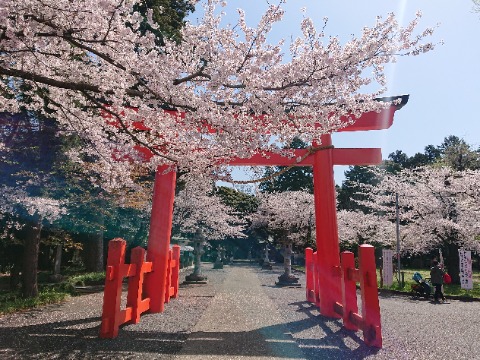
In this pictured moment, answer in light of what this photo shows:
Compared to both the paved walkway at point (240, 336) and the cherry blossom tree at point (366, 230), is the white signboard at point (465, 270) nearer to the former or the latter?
the cherry blossom tree at point (366, 230)

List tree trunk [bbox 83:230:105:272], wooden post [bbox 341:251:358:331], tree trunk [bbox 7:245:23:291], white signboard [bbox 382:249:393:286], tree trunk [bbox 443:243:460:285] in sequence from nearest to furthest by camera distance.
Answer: wooden post [bbox 341:251:358:331]
tree trunk [bbox 7:245:23:291]
white signboard [bbox 382:249:393:286]
tree trunk [bbox 443:243:460:285]
tree trunk [bbox 83:230:105:272]

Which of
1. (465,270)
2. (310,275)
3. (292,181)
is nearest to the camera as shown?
(310,275)

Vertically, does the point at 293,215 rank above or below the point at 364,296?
above

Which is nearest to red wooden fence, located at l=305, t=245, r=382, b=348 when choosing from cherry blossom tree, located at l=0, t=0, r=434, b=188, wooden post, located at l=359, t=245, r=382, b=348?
wooden post, located at l=359, t=245, r=382, b=348

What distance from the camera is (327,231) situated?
6934 millimetres

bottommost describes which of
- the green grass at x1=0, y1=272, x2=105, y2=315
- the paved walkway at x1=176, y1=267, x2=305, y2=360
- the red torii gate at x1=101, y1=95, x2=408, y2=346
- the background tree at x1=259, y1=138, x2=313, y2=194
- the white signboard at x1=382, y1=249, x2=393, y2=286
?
the green grass at x1=0, y1=272, x2=105, y2=315

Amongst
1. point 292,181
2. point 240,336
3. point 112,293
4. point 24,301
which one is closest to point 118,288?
point 112,293

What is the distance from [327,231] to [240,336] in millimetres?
2885

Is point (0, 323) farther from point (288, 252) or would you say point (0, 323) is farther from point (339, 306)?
point (288, 252)

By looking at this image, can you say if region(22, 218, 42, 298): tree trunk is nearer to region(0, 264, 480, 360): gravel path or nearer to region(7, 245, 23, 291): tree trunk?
region(0, 264, 480, 360): gravel path

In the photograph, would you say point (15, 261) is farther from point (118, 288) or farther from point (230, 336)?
point (230, 336)

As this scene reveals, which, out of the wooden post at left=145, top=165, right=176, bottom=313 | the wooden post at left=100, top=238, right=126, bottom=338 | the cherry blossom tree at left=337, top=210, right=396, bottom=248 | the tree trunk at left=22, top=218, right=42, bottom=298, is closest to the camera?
the wooden post at left=100, top=238, right=126, bottom=338

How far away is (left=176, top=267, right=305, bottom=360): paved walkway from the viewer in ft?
13.6

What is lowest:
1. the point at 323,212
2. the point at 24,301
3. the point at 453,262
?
the point at 24,301
